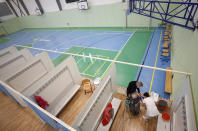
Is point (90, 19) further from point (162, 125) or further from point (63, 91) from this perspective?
point (162, 125)

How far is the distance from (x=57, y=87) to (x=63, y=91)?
1.34ft

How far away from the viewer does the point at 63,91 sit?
453 cm

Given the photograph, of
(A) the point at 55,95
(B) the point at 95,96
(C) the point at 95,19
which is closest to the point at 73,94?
(A) the point at 55,95

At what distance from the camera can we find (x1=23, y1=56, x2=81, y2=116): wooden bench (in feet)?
12.0

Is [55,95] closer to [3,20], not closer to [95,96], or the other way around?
[95,96]

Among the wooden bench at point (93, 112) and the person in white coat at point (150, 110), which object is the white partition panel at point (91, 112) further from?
the person in white coat at point (150, 110)

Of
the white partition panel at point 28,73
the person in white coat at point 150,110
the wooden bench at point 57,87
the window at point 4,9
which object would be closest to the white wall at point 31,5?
the window at point 4,9

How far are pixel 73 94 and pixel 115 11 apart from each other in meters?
12.5

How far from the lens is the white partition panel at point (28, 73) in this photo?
14.4 ft

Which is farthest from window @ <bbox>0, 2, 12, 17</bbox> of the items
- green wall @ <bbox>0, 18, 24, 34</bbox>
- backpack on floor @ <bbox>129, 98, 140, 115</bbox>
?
backpack on floor @ <bbox>129, 98, 140, 115</bbox>

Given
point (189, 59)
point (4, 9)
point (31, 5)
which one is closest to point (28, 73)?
point (189, 59)

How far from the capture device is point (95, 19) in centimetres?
1532

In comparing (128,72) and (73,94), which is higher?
(73,94)

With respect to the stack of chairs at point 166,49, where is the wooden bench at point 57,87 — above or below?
above
